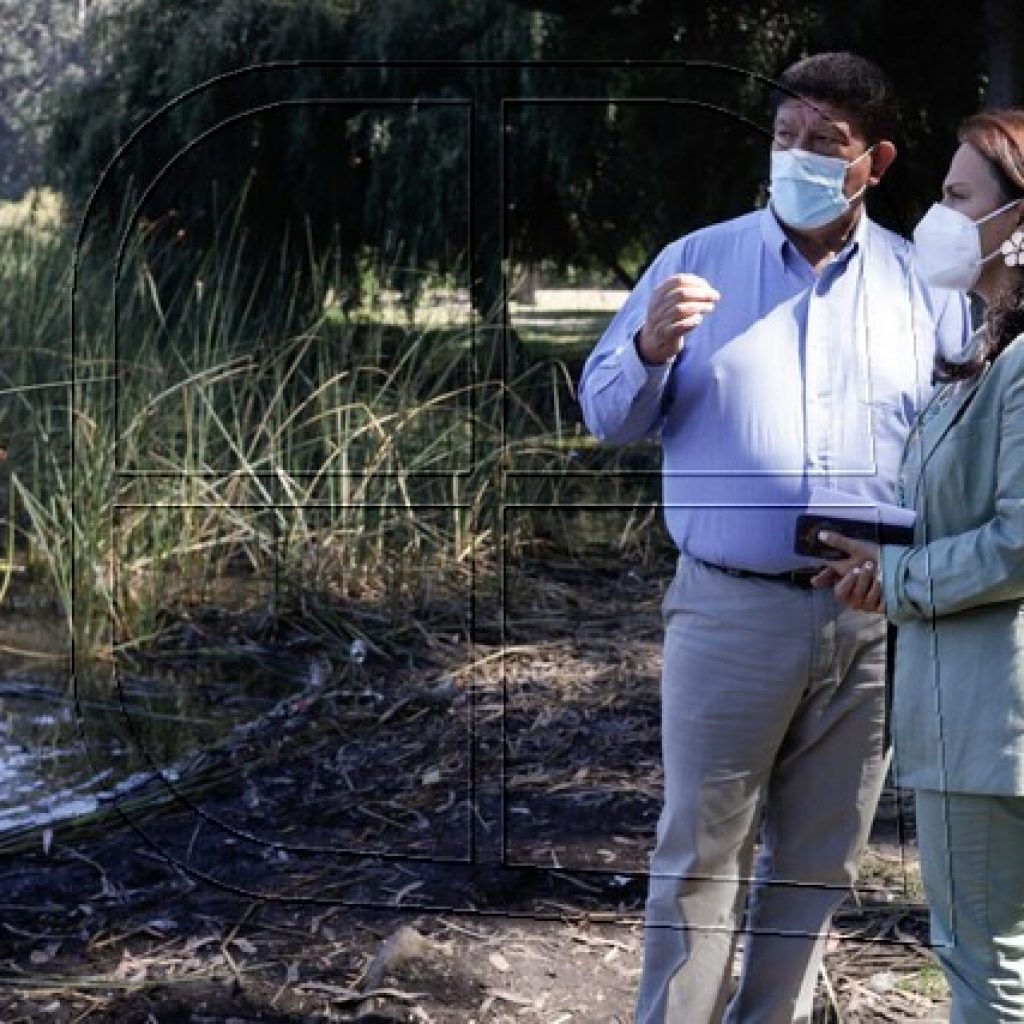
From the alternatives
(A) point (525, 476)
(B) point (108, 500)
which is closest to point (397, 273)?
(A) point (525, 476)

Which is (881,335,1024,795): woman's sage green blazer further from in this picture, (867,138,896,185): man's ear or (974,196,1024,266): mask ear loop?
(867,138,896,185): man's ear

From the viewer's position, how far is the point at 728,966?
7.60ft

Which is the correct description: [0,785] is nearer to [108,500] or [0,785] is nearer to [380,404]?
[108,500]

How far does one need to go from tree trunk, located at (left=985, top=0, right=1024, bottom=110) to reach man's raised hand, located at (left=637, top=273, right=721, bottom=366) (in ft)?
5.60

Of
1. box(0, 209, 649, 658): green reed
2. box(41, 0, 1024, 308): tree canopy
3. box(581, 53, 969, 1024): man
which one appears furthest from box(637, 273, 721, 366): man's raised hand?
box(0, 209, 649, 658): green reed

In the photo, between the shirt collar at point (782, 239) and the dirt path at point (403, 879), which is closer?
the shirt collar at point (782, 239)

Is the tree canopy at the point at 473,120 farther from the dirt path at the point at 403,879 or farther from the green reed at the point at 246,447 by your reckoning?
the dirt path at the point at 403,879

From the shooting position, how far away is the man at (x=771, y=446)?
215 centimetres

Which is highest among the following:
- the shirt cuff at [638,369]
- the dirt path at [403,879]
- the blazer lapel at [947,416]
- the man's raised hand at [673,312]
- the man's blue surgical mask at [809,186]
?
the man's blue surgical mask at [809,186]

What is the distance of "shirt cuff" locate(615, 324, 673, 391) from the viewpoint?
2105 millimetres

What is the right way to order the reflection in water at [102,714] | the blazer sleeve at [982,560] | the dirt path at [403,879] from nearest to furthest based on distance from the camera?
the blazer sleeve at [982,560] < the dirt path at [403,879] < the reflection in water at [102,714]

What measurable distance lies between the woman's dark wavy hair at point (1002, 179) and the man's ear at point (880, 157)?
0.25 m

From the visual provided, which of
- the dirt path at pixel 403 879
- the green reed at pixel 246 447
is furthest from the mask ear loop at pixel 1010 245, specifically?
the green reed at pixel 246 447

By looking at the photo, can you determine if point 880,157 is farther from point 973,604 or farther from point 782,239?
point 973,604
